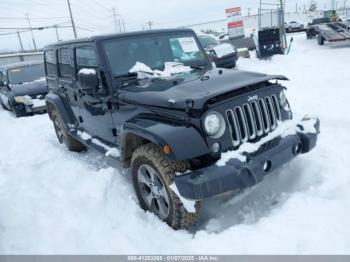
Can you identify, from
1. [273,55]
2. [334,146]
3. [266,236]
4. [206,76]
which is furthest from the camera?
[273,55]

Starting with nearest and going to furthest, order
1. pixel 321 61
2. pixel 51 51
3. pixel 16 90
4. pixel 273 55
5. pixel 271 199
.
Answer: pixel 271 199 → pixel 51 51 → pixel 16 90 → pixel 321 61 → pixel 273 55

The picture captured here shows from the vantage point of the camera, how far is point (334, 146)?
165 inches

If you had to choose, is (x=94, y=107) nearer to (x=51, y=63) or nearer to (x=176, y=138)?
(x=176, y=138)

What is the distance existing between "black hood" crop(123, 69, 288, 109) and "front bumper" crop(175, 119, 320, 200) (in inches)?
22.9

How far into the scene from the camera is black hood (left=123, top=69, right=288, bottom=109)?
2.89m

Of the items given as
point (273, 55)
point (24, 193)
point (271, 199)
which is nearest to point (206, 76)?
point (271, 199)

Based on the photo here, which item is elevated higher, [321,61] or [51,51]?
[51,51]

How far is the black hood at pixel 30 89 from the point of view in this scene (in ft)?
31.2

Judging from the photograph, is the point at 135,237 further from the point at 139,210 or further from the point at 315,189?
the point at 315,189

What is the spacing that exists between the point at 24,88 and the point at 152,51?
7134 millimetres

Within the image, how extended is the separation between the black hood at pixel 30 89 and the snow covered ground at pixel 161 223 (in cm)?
499

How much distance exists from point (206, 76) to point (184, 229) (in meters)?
1.63

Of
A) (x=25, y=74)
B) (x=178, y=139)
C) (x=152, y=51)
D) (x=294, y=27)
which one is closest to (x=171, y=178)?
(x=178, y=139)

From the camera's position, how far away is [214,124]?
2.82 m
